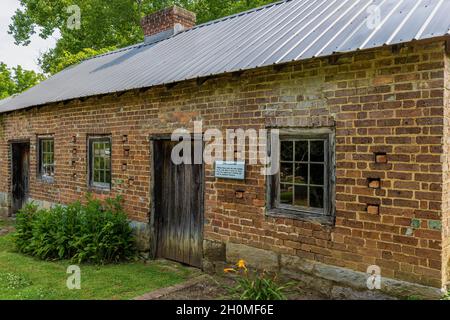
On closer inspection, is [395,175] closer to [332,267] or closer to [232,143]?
[332,267]

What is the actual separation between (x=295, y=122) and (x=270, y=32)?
212 centimetres

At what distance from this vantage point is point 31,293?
5.41 meters

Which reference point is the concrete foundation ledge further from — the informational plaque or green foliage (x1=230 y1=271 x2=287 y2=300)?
the informational plaque

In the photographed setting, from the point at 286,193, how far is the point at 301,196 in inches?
9.5

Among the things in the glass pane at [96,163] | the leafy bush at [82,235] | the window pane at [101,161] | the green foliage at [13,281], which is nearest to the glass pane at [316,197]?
the leafy bush at [82,235]

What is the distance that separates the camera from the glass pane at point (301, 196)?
204 inches

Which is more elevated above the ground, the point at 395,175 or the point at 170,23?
the point at 170,23

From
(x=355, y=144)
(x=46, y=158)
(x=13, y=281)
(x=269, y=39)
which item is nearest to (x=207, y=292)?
(x=355, y=144)

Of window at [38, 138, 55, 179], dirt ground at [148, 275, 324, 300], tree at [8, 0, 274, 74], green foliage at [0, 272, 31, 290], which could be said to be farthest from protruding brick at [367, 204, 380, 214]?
tree at [8, 0, 274, 74]

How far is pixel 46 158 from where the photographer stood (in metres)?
10.8

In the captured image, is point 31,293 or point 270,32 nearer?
point 31,293

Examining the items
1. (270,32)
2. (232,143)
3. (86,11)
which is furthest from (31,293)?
(86,11)

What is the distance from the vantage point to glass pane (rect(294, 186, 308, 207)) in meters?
5.19

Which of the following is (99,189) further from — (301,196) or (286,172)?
(301,196)
